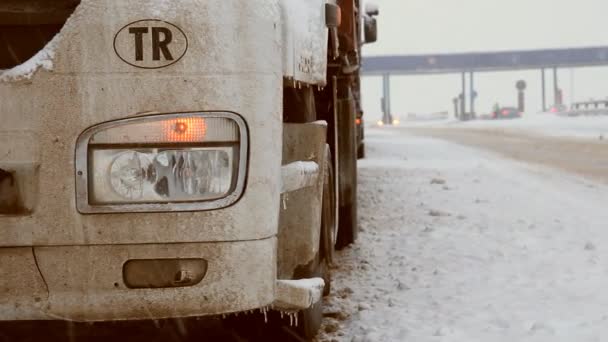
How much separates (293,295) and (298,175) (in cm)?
43

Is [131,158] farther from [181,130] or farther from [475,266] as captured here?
[475,266]

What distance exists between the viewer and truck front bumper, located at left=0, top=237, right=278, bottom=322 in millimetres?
2428

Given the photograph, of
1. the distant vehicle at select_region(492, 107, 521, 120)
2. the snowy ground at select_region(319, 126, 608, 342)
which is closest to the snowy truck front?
the snowy ground at select_region(319, 126, 608, 342)

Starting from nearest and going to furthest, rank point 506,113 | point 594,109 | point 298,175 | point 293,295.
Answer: point 293,295 < point 298,175 < point 594,109 < point 506,113

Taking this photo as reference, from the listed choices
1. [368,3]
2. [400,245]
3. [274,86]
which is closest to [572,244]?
[400,245]

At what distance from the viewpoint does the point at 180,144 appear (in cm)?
242

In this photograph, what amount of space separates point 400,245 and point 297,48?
3.43m

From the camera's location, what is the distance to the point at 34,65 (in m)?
2.41

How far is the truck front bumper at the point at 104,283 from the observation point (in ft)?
7.97

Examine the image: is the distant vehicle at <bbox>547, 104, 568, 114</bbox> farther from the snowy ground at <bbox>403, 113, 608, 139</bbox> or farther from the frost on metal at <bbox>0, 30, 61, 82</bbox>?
the frost on metal at <bbox>0, 30, 61, 82</bbox>

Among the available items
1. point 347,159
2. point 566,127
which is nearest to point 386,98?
point 566,127

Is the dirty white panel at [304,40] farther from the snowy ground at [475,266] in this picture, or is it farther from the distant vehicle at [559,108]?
the distant vehicle at [559,108]

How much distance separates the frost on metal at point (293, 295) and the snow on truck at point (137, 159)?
7.5 inches

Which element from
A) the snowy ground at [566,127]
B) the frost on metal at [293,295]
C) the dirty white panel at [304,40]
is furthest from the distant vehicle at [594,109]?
the frost on metal at [293,295]
